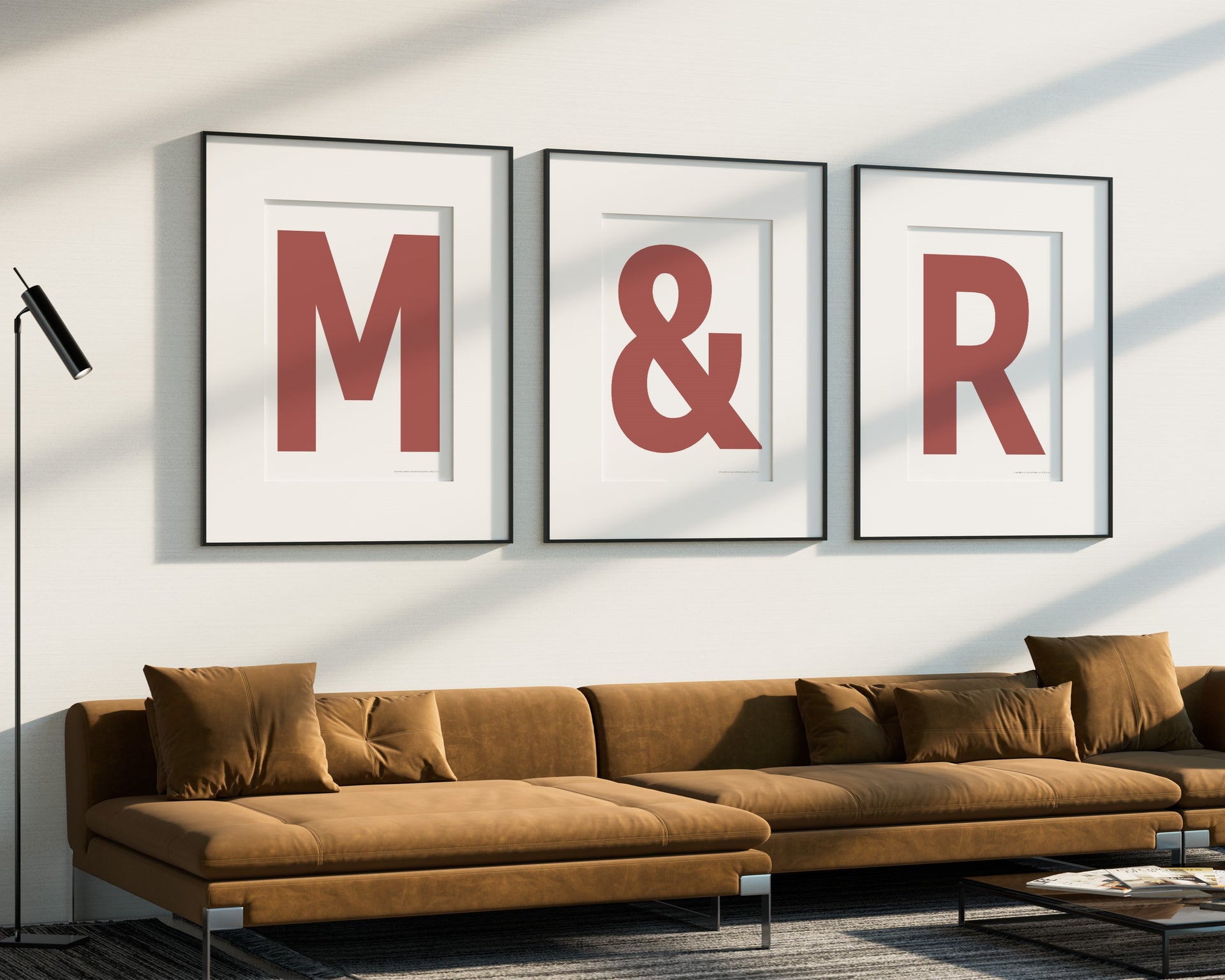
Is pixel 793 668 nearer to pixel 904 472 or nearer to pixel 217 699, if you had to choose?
pixel 904 472

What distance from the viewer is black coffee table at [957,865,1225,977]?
13.3ft

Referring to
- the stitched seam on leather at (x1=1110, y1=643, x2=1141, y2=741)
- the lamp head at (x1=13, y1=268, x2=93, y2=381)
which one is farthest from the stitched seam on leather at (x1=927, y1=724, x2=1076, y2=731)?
the lamp head at (x1=13, y1=268, x2=93, y2=381)

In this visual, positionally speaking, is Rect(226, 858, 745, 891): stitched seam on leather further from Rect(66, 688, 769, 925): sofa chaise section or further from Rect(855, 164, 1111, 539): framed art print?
Rect(855, 164, 1111, 539): framed art print

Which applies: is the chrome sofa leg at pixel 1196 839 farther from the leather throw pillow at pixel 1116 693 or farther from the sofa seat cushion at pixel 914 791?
the leather throw pillow at pixel 1116 693

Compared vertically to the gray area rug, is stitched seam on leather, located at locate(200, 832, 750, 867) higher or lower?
higher

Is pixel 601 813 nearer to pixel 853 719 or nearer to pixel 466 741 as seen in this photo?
pixel 466 741

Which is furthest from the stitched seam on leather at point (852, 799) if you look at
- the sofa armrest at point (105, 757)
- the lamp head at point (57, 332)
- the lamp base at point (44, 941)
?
the lamp head at point (57, 332)

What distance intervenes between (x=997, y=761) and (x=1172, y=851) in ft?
2.83

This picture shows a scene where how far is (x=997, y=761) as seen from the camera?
17.7ft

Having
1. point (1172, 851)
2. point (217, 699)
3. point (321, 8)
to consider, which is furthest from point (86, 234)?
point (1172, 851)

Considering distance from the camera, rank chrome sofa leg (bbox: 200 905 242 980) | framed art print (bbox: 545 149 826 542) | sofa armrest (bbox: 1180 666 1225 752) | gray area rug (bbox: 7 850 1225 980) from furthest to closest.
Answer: sofa armrest (bbox: 1180 666 1225 752)
framed art print (bbox: 545 149 826 542)
gray area rug (bbox: 7 850 1225 980)
chrome sofa leg (bbox: 200 905 242 980)

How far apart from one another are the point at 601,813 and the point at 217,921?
1045mm

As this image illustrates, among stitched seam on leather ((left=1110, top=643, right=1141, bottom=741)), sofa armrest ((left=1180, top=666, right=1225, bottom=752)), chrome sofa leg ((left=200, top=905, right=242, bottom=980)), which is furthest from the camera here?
sofa armrest ((left=1180, top=666, right=1225, bottom=752))

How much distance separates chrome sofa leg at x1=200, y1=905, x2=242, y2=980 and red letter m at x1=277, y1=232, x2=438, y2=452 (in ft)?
5.80
